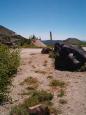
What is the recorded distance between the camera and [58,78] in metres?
12.2

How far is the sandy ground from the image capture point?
26.0ft

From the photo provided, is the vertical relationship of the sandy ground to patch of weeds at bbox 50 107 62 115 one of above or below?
above

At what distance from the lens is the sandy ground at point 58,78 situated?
7.93 meters

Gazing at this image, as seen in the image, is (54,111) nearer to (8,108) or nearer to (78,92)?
(8,108)

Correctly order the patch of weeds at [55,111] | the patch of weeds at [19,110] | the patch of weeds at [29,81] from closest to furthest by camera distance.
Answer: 1. the patch of weeds at [19,110]
2. the patch of weeds at [55,111]
3. the patch of weeds at [29,81]

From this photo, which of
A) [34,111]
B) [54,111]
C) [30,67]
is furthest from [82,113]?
[30,67]

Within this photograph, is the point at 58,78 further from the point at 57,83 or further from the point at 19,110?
the point at 19,110

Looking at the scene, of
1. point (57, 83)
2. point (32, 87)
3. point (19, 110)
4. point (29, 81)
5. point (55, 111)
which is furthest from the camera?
point (29, 81)

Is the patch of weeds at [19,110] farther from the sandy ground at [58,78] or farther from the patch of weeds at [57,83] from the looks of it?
the patch of weeds at [57,83]

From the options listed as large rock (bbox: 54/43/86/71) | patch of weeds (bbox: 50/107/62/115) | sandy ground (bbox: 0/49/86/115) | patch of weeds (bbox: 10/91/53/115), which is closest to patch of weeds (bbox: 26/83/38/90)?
sandy ground (bbox: 0/49/86/115)

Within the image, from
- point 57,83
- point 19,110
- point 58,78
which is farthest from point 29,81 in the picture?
point 19,110

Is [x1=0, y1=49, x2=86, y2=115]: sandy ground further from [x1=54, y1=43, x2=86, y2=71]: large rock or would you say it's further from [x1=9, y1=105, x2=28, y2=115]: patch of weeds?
[x1=54, y1=43, x2=86, y2=71]: large rock

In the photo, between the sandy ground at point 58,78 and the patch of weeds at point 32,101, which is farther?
the sandy ground at point 58,78

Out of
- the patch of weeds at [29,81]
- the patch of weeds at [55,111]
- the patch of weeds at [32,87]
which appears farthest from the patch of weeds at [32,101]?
the patch of weeds at [29,81]
